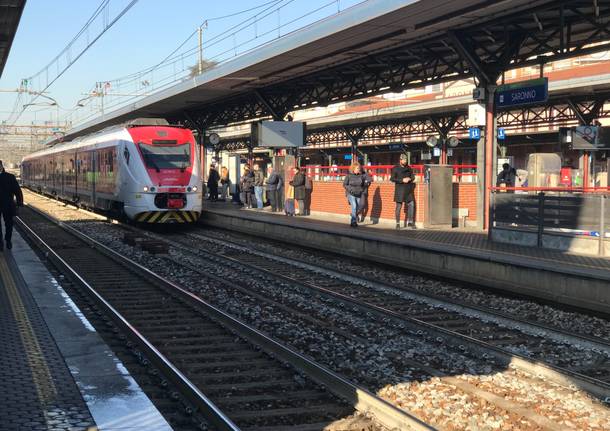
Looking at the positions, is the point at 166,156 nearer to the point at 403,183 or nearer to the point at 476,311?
the point at 403,183

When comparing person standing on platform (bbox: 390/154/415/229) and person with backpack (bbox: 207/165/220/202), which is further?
person with backpack (bbox: 207/165/220/202)

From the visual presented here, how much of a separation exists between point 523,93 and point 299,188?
8.78 m

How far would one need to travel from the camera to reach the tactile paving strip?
4582mm

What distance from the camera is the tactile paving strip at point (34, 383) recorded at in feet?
15.0

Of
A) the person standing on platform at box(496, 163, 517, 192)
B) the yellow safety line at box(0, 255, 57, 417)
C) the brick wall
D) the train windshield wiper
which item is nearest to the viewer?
the yellow safety line at box(0, 255, 57, 417)

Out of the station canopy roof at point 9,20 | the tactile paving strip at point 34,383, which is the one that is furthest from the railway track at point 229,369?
the station canopy roof at point 9,20

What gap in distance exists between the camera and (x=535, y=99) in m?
14.4

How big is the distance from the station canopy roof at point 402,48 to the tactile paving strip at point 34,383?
9.01 metres

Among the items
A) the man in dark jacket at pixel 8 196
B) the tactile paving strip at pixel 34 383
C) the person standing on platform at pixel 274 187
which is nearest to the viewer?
the tactile paving strip at pixel 34 383

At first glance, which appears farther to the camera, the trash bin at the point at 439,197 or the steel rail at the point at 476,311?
the trash bin at the point at 439,197

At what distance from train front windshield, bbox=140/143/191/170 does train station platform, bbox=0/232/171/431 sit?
10600 millimetres

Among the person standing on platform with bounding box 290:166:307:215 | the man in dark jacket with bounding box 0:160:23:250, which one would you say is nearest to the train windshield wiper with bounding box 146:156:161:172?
the person standing on platform with bounding box 290:166:307:215

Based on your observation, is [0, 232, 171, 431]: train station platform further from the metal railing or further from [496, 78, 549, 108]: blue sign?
the metal railing

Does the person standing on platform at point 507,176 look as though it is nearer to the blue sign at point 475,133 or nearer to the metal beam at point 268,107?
the blue sign at point 475,133
